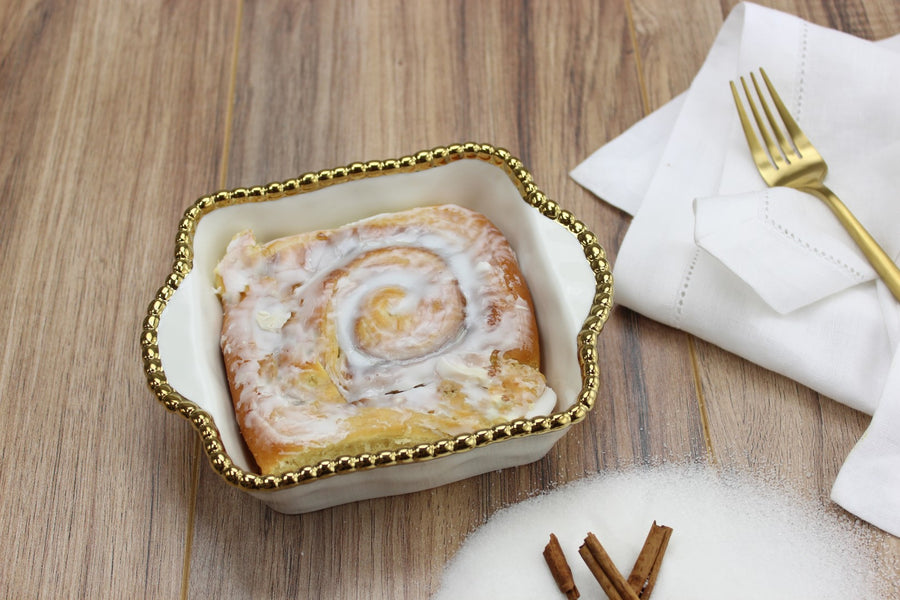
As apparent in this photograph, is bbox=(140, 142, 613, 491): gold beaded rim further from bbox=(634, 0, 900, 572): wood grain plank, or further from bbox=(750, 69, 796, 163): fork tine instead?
bbox=(750, 69, 796, 163): fork tine

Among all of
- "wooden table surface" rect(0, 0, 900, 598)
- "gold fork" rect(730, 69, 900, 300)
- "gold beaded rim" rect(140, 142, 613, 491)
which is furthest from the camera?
"gold fork" rect(730, 69, 900, 300)

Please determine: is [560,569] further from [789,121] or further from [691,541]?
[789,121]

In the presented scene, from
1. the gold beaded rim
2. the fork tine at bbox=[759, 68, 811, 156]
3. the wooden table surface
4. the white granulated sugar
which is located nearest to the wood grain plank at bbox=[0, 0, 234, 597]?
the wooden table surface

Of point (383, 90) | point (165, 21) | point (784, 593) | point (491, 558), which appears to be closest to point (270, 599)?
point (491, 558)

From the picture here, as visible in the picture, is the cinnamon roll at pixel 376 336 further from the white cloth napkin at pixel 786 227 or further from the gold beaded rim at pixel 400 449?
the white cloth napkin at pixel 786 227

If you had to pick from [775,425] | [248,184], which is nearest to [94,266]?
[248,184]

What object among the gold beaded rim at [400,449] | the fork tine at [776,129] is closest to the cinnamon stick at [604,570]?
the gold beaded rim at [400,449]
